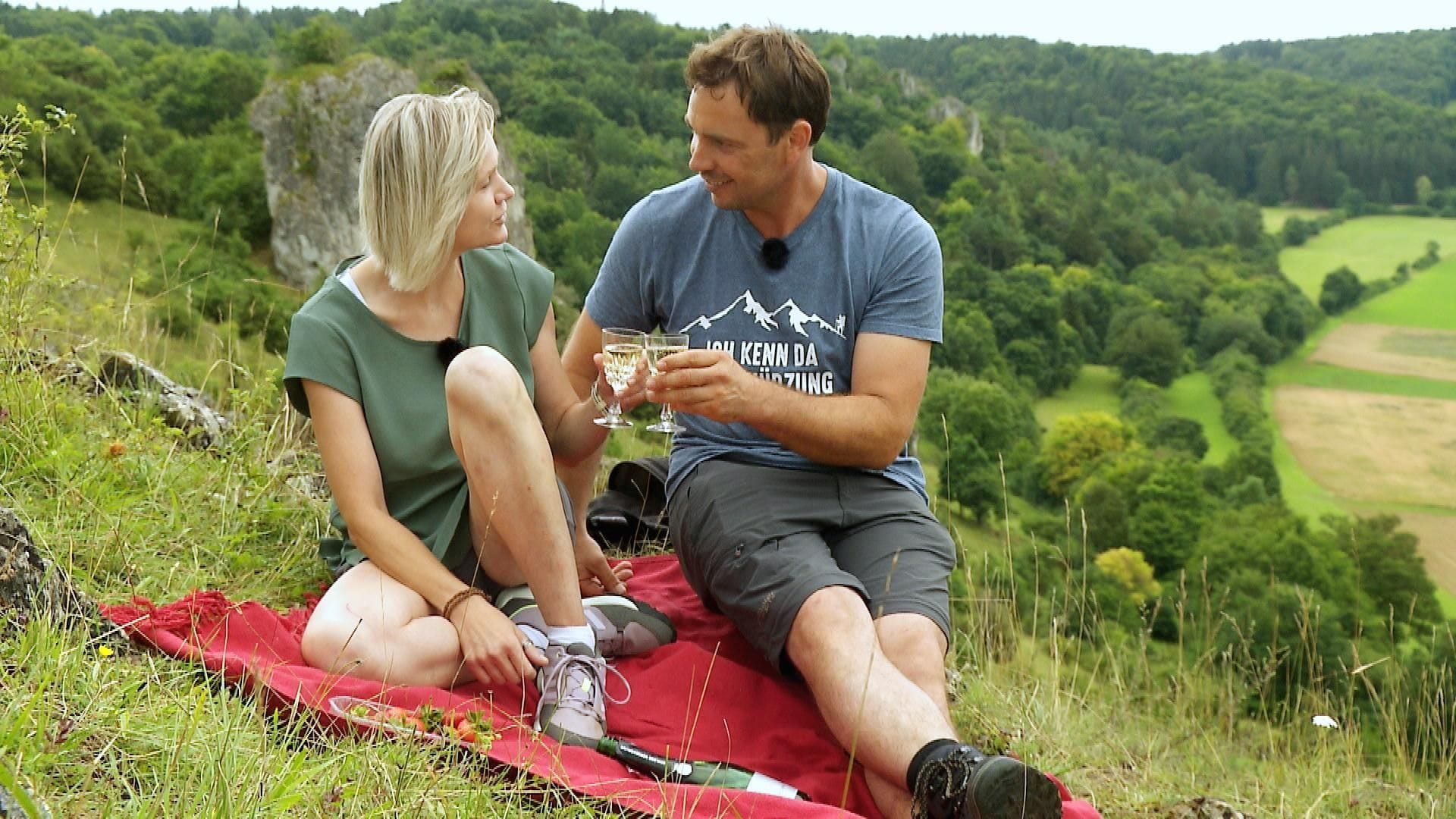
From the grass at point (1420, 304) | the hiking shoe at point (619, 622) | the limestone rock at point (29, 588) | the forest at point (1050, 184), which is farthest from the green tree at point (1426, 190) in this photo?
the limestone rock at point (29, 588)

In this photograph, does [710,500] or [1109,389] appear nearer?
[710,500]

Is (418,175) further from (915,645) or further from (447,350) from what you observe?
(915,645)

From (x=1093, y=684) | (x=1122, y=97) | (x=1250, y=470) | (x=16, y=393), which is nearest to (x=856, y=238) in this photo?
(x=1093, y=684)

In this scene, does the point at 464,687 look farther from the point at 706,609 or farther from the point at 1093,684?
the point at 1093,684

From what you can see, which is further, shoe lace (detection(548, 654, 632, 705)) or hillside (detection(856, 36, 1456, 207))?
hillside (detection(856, 36, 1456, 207))

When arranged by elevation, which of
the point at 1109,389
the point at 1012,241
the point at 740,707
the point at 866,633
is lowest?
the point at 1109,389

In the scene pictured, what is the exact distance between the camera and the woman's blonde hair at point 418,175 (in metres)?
3.23

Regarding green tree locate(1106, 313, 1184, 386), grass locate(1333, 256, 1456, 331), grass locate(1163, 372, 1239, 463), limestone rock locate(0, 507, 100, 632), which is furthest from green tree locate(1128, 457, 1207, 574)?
limestone rock locate(0, 507, 100, 632)

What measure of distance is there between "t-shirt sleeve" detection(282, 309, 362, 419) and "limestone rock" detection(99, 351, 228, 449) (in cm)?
143

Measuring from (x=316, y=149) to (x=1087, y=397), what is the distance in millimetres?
36774

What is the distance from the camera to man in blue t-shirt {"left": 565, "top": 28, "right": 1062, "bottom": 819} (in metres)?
3.24

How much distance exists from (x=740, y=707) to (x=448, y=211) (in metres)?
1.46

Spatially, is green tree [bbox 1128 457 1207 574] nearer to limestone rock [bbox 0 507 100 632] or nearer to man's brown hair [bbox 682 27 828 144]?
man's brown hair [bbox 682 27 828 144]

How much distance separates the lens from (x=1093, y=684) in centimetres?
488
